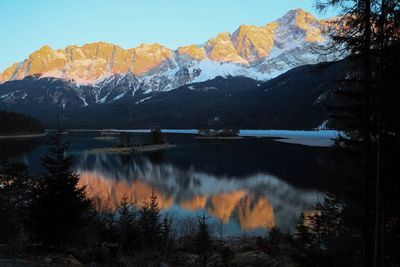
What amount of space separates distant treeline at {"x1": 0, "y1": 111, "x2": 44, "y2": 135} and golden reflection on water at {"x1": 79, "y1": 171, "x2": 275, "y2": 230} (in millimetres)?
124929

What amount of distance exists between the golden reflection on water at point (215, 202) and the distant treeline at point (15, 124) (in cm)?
12493

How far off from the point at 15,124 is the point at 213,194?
14550cm

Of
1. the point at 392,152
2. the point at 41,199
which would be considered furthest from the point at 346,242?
the point at 41,199

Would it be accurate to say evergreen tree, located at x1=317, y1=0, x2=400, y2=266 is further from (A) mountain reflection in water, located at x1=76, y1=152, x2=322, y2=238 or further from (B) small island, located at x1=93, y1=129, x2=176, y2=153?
(B) small island, located at x1=93, y1=129, x2=176, y2=153

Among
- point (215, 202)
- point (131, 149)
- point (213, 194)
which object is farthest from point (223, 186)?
point (131, 149)

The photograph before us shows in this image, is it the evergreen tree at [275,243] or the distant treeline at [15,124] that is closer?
the evergreen tree at [275,243]

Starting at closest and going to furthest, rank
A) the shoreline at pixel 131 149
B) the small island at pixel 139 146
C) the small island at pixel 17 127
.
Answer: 1. the shoreline at pixel 131 149
2. the small island at pixel 139 146
3. the small island at pixel 17 127

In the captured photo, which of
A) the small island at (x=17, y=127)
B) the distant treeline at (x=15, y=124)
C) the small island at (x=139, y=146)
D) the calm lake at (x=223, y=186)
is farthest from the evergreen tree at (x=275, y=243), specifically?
the distant treeline at (x=15, y=124)

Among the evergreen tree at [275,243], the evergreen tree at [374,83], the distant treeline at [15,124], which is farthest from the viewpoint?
the distant treeline at [15,124]

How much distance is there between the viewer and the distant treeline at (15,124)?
155125 mm

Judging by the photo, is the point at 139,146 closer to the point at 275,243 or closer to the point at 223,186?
the point at 223,186

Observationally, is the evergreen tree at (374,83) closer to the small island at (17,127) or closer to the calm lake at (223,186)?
the calm lake at (223,186)

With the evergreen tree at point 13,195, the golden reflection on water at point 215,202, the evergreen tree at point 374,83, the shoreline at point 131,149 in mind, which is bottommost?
the golden reflection on water at point 215,202

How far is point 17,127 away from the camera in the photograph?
162 m
